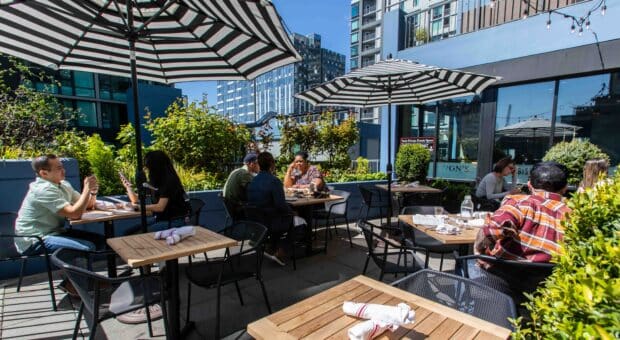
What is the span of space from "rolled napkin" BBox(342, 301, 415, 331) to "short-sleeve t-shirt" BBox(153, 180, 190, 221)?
2569mm

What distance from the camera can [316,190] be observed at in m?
4.62

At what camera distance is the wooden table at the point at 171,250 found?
208cm

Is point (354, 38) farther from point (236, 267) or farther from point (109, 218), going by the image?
point (236, 267)

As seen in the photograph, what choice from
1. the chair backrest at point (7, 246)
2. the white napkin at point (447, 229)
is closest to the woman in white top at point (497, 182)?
the white napkin at point (447, 229)

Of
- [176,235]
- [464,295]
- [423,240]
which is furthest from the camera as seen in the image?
[423,240]

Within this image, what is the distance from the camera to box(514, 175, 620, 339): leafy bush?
67 cm

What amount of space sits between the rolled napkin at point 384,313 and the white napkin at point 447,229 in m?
1.55

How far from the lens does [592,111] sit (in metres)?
6.14

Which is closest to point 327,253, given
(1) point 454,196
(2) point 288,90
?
(1) point 454,196

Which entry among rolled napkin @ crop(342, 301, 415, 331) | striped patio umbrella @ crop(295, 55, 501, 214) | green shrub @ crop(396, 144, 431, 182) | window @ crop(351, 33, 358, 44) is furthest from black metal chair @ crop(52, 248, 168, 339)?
window @ crop(351, 33, 358, 44)

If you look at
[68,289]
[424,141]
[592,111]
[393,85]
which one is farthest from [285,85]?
[68,289]

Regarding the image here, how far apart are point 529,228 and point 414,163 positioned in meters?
5.38

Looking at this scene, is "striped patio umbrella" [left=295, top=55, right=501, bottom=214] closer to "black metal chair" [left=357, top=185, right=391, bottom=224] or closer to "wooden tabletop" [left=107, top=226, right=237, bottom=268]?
"black metal chair" [left=357, top=185, right=391, bottom=224]

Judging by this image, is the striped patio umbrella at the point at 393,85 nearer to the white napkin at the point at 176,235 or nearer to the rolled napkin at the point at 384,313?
the white napkin at the point at 176,235
